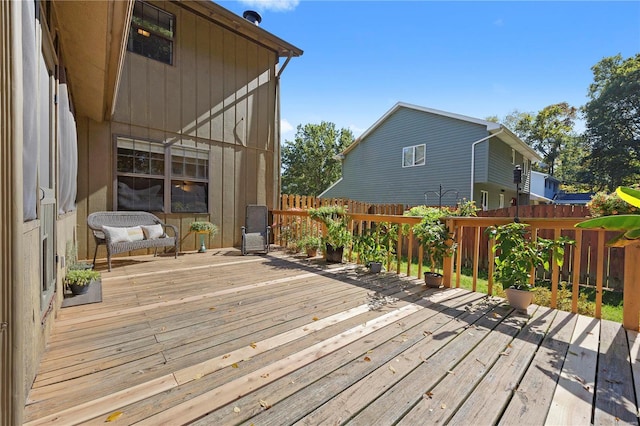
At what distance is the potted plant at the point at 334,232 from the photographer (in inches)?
191

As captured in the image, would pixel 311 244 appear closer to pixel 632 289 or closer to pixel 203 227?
pixel 203 227

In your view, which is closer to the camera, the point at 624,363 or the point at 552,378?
the point at 552,378

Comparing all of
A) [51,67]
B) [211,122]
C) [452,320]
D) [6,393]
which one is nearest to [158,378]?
[6,393]

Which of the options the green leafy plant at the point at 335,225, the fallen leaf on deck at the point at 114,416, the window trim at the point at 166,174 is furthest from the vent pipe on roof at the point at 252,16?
the fallen leaf on deck at the point at 114,416

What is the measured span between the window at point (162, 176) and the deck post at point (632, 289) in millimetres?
6337

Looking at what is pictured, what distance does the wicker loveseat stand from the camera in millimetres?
4123

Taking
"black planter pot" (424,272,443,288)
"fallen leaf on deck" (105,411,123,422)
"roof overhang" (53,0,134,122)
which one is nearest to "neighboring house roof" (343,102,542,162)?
"black planter pot" (424,272,443,288)

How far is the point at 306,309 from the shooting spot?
8.84ft

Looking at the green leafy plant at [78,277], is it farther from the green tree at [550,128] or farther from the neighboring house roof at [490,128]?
the green tree at [550,128]

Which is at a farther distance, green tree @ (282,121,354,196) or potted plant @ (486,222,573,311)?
green tree @ (282,121,354,196)

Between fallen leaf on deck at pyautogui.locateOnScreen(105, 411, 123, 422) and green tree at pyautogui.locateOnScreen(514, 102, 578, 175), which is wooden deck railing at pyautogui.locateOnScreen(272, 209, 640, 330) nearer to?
fallen leaf on deck at pyautogui.locateOnScreen(105, 411, 123, 422)

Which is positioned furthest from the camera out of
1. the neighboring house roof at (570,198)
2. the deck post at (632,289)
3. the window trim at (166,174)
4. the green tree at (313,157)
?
the green tree at (313,157)

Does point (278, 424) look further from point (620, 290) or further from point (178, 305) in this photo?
point (620, 290)

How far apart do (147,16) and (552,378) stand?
25.2 feet
